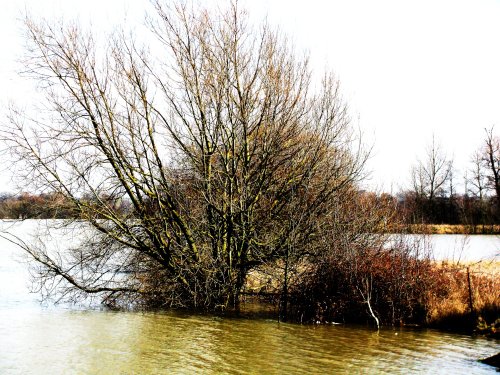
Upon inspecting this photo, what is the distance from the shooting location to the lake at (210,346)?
420 inches

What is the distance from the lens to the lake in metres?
10.7

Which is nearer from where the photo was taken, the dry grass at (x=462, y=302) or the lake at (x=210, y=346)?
the lake at (x=210, y=346)

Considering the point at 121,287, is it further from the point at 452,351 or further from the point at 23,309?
the point at 452,351

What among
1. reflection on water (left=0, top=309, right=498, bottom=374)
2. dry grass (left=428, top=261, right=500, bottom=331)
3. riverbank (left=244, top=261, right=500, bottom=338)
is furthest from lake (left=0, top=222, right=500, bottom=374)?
dry grass (left=428, top=261, right=500, bottom=331)

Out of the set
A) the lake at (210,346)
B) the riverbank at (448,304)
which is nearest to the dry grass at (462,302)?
the riverbank at (448,304)

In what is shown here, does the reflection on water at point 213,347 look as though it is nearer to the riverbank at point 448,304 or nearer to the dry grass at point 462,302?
the riverbank at point 448,304

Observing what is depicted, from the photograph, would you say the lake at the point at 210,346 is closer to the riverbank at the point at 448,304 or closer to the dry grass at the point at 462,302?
the riverbank at the point at 448,304

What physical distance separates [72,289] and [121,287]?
4.81 ft

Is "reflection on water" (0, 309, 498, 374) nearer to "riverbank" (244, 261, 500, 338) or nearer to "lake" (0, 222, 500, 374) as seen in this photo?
"lake" (0, 222, 500, 374)

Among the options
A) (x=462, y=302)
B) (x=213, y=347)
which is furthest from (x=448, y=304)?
(x=213, y=347)

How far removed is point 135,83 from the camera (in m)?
15.5

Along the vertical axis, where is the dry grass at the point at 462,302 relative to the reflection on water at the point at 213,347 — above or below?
above

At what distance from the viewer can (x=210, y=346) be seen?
485 inches

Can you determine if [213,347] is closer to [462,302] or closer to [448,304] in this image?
[448,304]
